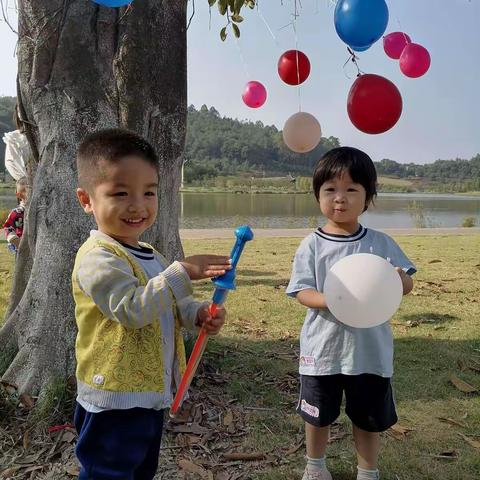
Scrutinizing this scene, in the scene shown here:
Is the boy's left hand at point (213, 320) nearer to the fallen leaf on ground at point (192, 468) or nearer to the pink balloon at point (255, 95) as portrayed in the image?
the fallen leaf on ground at point (192, 468)

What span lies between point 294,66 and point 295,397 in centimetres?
308

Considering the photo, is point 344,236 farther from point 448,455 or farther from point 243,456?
point 448,455

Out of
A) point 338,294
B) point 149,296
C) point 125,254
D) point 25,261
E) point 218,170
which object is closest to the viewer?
point 149,296

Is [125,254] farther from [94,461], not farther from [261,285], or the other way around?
[261,285]

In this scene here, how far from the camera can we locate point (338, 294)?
75.1 inches

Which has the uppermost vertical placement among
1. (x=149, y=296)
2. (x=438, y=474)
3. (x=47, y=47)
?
(x=47, y=47)

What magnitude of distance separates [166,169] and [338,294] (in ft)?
4.69

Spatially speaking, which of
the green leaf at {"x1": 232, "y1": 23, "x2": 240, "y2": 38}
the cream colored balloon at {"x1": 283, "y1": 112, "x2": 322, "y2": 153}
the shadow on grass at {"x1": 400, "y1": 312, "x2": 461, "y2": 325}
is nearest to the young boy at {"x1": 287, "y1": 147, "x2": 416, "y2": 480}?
the green leaf at {"x1": 232, "y1": 23, "x2": 240, "y2": 38}

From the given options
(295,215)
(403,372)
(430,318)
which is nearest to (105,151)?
(403,372)

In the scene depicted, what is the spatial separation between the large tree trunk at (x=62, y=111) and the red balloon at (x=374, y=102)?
1374mm

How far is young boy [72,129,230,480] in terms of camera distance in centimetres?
152

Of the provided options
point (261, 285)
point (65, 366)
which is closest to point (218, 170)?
point (261, 285)

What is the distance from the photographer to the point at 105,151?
1607 mm

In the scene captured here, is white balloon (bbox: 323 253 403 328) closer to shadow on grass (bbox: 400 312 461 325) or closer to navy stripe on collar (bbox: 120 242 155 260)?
navy stripe on collar (bbox: 120 242 155 260)
